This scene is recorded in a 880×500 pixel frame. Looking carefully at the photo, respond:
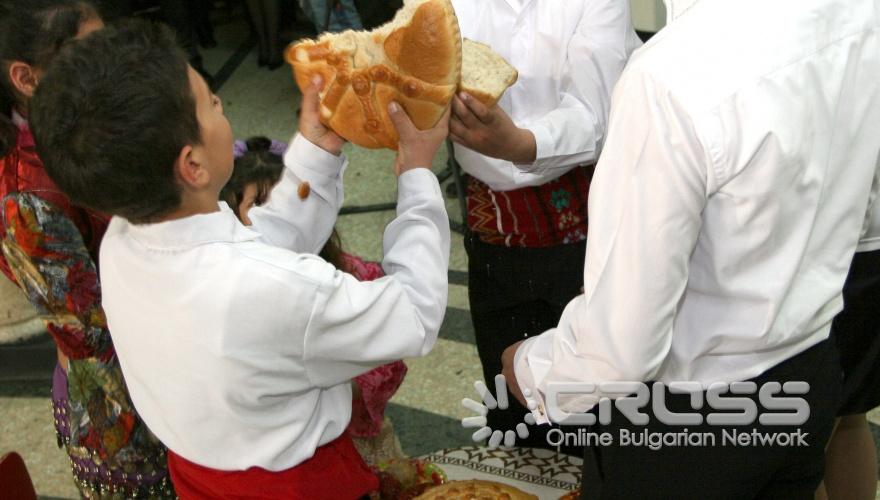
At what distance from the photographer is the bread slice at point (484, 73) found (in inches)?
65.6

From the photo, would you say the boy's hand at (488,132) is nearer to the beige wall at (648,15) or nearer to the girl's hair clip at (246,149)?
the girl's hair clip at (246,149)

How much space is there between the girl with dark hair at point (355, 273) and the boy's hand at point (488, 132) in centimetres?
47

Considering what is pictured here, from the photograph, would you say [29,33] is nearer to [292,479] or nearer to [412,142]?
[412,142]

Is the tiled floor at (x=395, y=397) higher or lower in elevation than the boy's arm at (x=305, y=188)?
lower

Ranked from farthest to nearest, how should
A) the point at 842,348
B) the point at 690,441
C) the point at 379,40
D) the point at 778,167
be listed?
the point at 842,348 → the point at 379,40 → the point at 690,441 → the point at 778,167

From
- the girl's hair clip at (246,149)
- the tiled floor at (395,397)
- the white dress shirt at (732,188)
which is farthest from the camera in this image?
the tiled floor at (395,397)

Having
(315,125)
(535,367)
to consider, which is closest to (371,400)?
(535,367)

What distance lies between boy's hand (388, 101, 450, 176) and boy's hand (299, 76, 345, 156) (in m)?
0.11

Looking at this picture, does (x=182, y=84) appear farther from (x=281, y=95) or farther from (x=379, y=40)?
(x=281, y=95)

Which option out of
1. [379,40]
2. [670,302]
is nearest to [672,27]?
[670,302]

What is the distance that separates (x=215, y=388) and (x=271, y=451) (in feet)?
0.43

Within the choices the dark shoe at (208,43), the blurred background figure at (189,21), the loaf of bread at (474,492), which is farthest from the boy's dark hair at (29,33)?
the dark shoe at (208,43)

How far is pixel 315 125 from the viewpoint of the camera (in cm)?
155

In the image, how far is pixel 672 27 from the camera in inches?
47.2
